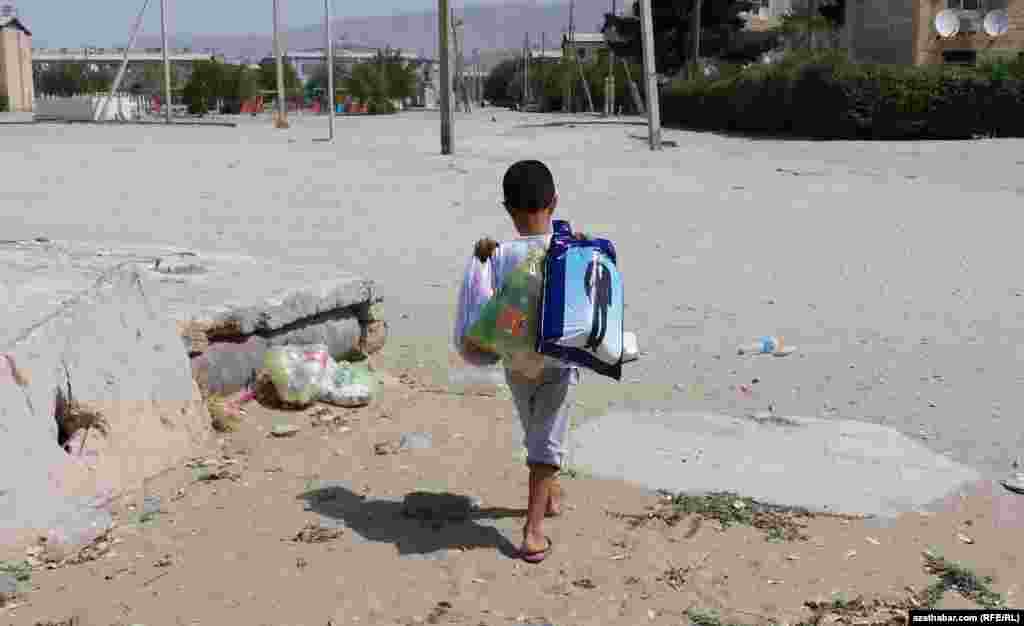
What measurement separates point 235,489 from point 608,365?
1642 millimetres

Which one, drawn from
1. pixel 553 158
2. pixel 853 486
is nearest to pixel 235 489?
pixel 853 486

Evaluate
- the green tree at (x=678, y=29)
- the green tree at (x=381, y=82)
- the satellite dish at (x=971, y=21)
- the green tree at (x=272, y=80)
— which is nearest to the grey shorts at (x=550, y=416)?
the satellite dish at (x=971, y=21)

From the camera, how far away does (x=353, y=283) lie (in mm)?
5867

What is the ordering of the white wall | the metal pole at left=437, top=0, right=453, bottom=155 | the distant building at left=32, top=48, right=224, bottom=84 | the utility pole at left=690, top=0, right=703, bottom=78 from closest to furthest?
1. the metal pole at left=437, top=0, right=453, bottom=155
2. the white wall
3. the utility pole at left=690, top=0, right=703, bottom=78
4. the distant building at left=32, top=48, right=224, bottom=84

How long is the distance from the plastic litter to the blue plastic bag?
2998 millimetres

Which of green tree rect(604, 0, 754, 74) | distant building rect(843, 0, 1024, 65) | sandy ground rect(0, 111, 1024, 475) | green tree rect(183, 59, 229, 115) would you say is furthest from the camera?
green tree rect(183, 59, 229, 115)

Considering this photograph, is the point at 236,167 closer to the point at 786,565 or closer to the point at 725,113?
the point at 786,565

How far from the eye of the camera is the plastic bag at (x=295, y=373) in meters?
5.18

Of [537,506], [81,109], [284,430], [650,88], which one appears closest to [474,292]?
[537,506]

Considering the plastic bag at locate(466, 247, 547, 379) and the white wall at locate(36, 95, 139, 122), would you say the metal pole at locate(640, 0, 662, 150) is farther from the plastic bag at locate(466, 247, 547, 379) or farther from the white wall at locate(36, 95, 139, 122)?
the white wall at locate(36, 95, 139, 122)

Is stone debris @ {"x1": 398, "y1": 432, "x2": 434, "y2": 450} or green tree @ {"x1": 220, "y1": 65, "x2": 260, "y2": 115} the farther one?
green tree @ {"x1": 220, "y1": 65, "x2": 260, "y2": 115}

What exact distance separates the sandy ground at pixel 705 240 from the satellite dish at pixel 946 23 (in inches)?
788

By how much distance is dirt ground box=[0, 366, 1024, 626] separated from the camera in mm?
3352

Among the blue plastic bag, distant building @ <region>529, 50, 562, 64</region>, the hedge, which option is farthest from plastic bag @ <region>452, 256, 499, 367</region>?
distant building @ <region>529, 50, 562, 64</region>
